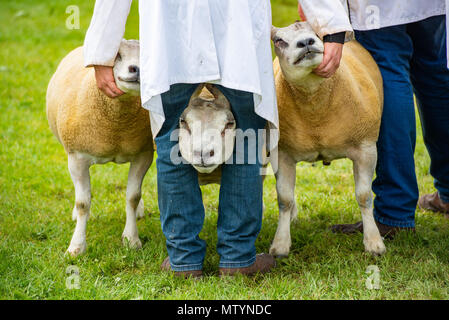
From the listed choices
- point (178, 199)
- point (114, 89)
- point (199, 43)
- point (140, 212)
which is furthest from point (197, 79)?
point (140, 212)

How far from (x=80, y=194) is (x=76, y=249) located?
0.37 metres

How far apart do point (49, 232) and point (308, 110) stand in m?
2.14

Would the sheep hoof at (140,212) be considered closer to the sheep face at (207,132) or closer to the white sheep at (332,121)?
the white sheep at (332,121)

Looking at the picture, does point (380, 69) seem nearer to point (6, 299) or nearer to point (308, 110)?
point (308, 110)

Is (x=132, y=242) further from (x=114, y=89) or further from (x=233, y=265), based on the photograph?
(x=114, y=89)

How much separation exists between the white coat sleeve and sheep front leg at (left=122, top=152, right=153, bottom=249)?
152cm

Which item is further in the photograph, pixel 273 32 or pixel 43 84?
pixel 43 84

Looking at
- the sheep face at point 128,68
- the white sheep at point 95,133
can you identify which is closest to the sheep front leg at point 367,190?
the white sheep at point 95,133

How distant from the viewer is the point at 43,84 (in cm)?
848

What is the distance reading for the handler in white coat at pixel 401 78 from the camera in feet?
12.6

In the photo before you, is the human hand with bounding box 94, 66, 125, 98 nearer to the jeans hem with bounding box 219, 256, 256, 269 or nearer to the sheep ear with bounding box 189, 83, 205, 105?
the sheep ear with bounding box 189, 83, 205, 105

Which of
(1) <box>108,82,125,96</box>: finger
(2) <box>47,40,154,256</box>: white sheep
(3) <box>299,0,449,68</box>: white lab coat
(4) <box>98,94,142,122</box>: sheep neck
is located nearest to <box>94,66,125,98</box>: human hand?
(1) <box>108,82,125,96</box>: finger

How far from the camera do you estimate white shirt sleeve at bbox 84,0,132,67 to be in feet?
10.2
